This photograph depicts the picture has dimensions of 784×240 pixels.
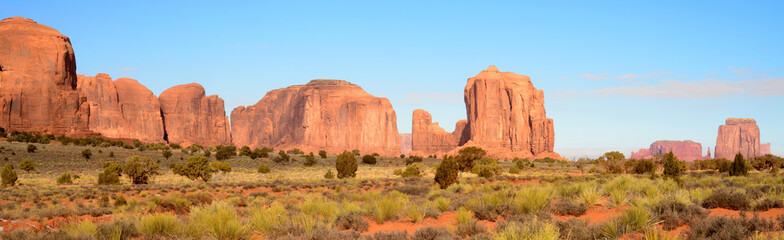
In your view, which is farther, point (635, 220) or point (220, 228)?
point (220, 228)

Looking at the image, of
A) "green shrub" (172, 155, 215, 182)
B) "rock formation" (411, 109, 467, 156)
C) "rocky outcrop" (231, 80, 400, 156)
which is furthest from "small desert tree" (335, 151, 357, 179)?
"rocky outcrop" (231, 80, 400, 156)

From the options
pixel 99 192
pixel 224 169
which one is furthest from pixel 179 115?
pixel 99 192

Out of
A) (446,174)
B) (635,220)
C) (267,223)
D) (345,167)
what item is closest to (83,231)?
(267,223)

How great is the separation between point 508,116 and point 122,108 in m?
99.2

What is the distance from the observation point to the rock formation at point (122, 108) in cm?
13662

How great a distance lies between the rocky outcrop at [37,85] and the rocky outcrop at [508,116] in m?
85.8

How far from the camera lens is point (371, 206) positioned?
1357 cm

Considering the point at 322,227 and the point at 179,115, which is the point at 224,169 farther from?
the point at 179,115

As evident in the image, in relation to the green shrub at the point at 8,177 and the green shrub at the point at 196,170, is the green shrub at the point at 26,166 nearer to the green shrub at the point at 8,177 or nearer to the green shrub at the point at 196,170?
the green shrub at the point at 8,177

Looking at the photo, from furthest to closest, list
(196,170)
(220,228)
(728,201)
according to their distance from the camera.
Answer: (196,170) → (728,201) → (220,228)

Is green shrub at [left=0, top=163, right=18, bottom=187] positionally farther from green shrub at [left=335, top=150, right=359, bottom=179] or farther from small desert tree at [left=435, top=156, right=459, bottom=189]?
small desert tree at [left=435, top=156, right=459, bottom=189]

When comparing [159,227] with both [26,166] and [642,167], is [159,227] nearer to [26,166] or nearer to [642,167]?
[642,167]

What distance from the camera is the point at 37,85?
281 ft

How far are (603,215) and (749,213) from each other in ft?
9.55
